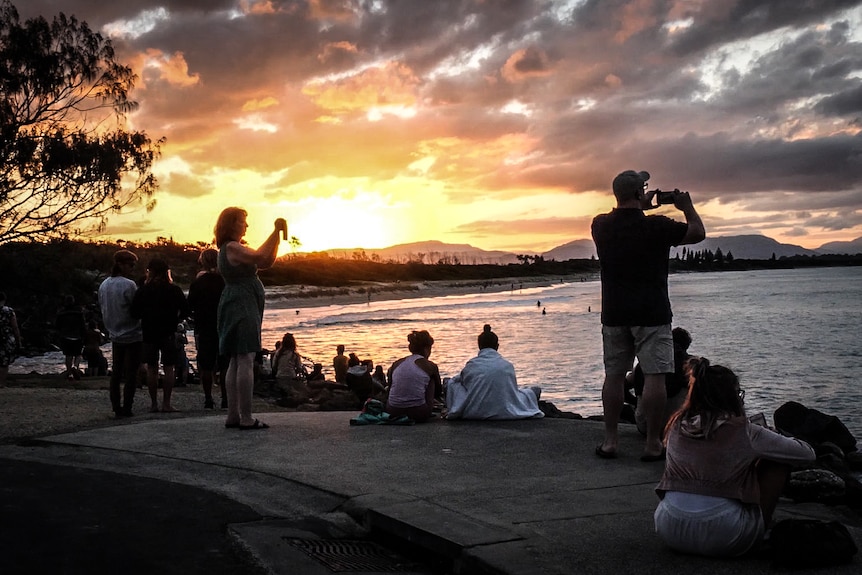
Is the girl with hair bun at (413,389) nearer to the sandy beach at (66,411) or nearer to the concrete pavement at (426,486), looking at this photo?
the concrete pavement at (426,486)

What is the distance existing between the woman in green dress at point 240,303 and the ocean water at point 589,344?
1244 cm

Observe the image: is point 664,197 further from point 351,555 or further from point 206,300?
point 206,300

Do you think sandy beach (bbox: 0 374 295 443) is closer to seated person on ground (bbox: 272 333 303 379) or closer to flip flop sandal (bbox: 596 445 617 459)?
flip flop sandal (bbox: 596 445 617 459)

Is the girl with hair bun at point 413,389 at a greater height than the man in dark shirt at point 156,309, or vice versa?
the man in dark shirt at point 156,309

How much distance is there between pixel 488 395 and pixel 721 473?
15.0ft

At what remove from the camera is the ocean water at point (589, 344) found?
2381 centimetres

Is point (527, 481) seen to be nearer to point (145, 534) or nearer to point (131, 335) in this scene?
point (145, 534)

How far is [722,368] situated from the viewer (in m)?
4.20

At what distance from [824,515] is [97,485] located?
457 cm

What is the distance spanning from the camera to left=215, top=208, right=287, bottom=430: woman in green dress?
7691 millimetres

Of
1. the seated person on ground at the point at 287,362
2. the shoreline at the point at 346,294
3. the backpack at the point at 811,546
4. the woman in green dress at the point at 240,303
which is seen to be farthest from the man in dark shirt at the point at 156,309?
the shoreline at the point at 346,294

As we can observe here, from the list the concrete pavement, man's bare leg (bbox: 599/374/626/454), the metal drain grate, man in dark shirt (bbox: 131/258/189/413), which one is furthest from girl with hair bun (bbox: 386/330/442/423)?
the metal drain grate

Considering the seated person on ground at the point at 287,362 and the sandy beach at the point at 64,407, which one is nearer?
the sandy beach at the point at 64,407

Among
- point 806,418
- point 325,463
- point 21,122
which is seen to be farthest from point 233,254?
point 21,122
